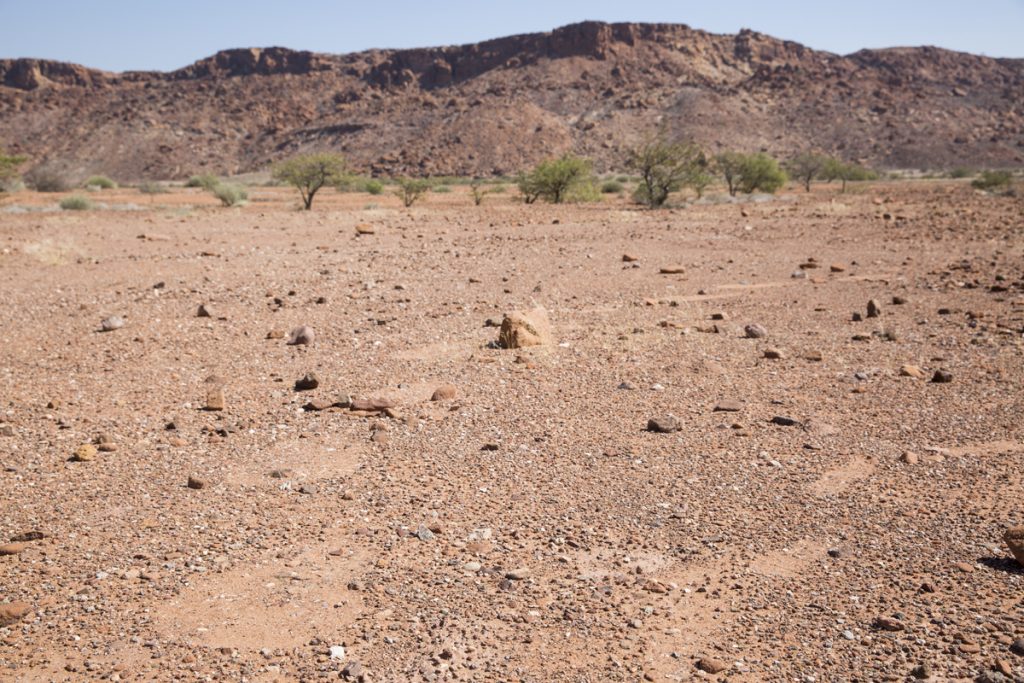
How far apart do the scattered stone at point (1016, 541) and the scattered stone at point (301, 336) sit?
6.90 metres

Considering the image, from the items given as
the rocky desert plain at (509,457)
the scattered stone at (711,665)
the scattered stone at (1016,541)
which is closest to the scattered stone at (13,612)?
the rocky desert plain at (509,457)

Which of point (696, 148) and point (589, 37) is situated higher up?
point (589, 37)

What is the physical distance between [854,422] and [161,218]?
18470mm

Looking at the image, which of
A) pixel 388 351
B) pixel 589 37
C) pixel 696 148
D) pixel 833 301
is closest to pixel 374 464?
pixel 388 351

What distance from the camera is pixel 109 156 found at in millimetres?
77562

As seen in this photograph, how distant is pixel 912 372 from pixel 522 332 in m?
3.90

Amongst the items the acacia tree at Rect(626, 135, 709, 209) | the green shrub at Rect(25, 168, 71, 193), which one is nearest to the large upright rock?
the acacia tree at Rect(626, 135, 709, 209)

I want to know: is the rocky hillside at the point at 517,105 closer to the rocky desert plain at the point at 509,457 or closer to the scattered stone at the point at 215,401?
the rocky desert plain at the point at 509,457

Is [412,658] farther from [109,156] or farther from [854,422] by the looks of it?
[109,156]

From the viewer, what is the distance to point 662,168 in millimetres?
27500

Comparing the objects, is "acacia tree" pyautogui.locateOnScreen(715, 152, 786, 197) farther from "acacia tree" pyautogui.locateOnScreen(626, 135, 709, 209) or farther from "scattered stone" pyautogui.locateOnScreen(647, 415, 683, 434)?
"scattered stone" pyautogui.locateOnScreen(647, 415, 683, 434)

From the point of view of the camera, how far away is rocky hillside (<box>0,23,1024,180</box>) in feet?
237

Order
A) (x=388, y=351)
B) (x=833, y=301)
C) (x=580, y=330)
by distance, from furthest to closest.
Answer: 1. (x=833, y=301)
2. (x=580, y=330)
3. (x=388, y=351)

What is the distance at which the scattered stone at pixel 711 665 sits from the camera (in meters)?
3.62
